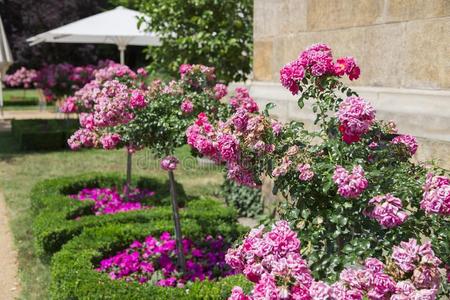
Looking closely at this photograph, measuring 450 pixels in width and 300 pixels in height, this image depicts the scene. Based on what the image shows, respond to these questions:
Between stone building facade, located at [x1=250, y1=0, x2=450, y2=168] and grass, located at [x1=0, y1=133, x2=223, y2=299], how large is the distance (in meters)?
2.32

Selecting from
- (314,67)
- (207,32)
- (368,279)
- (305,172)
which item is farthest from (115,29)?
(368,279)

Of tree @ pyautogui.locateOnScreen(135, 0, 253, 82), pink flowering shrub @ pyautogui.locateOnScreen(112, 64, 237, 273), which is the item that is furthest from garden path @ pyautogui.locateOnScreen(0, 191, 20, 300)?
tree @ pyautogui.locateOnScreen(135, 0, 253, 82)

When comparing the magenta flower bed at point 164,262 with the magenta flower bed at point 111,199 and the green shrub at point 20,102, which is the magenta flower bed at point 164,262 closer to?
the magenta flower bed at point 111,199

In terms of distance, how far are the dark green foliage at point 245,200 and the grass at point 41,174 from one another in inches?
41.1

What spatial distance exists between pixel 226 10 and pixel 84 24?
211 inches

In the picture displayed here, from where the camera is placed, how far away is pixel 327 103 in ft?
8.63

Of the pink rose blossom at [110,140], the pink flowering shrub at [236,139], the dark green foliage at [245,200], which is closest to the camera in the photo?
the pink flowering shrub at [236,139]

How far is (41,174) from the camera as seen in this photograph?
9312mm

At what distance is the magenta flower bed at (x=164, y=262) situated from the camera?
449cm

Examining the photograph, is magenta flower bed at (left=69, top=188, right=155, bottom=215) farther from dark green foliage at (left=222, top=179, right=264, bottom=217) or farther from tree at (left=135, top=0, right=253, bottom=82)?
tree at (left=135, top=0, right=253, bottom=82)

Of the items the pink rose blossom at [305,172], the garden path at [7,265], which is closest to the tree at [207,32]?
the garden path at [7,265]

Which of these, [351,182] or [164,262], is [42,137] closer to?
[164,262]

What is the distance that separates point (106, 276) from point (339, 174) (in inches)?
93.8

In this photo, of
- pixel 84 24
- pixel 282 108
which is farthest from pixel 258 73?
pixel 84 24
